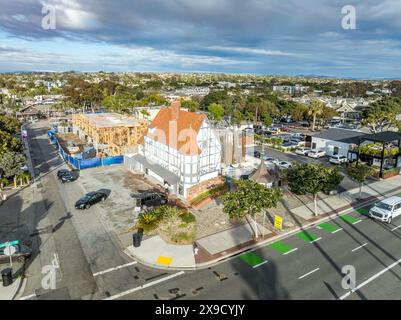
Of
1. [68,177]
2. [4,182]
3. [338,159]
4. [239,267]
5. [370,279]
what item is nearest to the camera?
[370,279]

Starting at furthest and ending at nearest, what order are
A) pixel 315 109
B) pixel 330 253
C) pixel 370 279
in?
pixel 315 109, pixel 330 253, pixel 370 279

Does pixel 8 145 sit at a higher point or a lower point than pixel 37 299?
higher

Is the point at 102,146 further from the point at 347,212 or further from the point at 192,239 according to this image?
the point at 347,212

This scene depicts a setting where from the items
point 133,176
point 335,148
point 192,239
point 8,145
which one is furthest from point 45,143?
point 335,148

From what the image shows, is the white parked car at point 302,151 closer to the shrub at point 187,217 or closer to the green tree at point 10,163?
the shrub at point 187,217

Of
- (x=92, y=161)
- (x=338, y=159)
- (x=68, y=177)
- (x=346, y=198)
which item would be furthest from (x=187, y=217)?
(x=338, y=159)

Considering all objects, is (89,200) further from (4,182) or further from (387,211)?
(387,211)

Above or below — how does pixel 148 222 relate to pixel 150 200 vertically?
below
